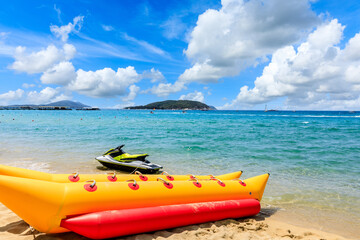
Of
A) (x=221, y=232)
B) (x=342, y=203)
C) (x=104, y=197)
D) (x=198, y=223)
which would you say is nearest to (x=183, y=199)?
(x=198, y=223)

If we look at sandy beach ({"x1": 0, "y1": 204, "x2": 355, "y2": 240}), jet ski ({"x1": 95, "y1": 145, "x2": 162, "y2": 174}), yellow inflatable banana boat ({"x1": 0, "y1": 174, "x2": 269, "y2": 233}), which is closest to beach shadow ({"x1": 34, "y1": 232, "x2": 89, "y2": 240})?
sandy beach ({"x1": 0, "y1": 204, "x2": 355, "y2": 240})

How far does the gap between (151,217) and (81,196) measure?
1.15 m

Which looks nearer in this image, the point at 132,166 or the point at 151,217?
the point at 151,217

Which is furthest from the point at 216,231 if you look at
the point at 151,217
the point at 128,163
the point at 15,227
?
the point at 128,163

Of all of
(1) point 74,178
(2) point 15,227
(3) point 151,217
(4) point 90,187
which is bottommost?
(2) point 15,227

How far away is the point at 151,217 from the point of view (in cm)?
356

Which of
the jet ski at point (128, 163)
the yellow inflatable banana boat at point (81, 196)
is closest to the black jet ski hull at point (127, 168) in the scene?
the jet ski at point (128, 163)

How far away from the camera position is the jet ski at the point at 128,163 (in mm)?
7311

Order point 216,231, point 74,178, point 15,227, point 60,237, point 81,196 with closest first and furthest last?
point 81,196, point 60,237, point 15,227, point 216,231, point 74,178

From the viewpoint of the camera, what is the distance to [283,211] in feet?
16.5

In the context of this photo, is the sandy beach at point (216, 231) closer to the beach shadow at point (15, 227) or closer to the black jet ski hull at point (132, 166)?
the beach shadow at point (15, 227)

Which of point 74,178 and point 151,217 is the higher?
point 74,178

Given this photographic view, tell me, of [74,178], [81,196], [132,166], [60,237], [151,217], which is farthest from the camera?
[132,166]

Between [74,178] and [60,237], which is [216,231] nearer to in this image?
[60,237]
